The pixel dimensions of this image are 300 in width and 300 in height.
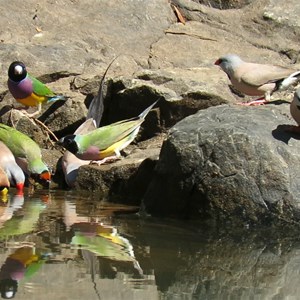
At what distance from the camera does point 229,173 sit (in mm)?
6809

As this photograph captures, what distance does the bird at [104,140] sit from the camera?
8500 millimetres

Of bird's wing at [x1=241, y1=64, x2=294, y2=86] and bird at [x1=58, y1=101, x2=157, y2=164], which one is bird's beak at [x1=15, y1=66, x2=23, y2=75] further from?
bird's wing at [x1=241, y1=64, x2=294, y2=86]

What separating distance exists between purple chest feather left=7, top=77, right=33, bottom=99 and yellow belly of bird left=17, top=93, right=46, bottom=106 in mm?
73

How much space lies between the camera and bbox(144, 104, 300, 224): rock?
6.73 m

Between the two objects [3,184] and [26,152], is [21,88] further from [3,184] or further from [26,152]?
[3,184]

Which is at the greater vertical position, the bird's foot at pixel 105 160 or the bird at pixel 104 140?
the bird at pixel 104 140

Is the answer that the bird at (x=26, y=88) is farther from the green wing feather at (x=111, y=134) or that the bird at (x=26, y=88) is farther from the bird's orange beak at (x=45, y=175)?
the bird's orange beak at (x=45, y=175)

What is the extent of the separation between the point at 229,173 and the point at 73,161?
231 centimetres

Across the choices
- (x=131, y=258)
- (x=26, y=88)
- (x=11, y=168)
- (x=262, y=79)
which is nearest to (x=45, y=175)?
(x=11, y=168)

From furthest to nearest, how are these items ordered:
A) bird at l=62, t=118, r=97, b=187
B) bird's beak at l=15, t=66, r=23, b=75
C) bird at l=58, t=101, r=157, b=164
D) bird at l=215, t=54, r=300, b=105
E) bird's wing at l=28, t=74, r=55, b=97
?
bird's wing at l=28, t=74, r=55, b=97 → bird's beak at l=15, t=66, r=23, b=75 → bird at l=58, t=101, r=157, b=164 → bird at l=62, t=118, r=97, b=187 → bird at l=215, t=54, r=300, b=105

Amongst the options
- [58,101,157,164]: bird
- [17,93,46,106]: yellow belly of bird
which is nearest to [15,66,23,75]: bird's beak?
[17,93,46,106]: yellow belly of bird

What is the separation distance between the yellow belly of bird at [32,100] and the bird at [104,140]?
1045mm

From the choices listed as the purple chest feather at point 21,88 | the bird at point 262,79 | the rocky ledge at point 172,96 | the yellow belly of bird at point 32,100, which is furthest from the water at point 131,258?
the yellow belly of bird at point 32,100

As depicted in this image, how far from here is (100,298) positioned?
4.55m
